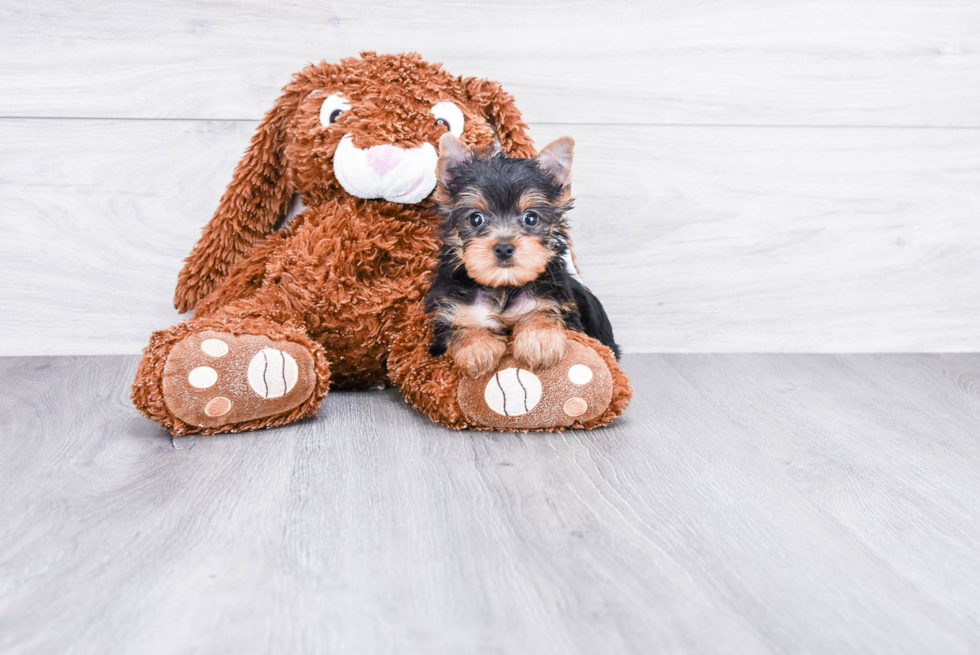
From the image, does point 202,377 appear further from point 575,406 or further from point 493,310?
point 575,406

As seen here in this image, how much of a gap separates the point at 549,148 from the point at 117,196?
3.59ft

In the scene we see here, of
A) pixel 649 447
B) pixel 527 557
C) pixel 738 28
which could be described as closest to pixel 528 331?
pixel 649 447

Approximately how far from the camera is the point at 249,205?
6.01ft

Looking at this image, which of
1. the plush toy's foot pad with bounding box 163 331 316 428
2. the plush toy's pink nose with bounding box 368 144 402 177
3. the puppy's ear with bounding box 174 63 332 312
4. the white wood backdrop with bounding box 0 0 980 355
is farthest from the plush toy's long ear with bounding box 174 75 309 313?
the plush toy's foot pad with bounding box 163 331 316 428

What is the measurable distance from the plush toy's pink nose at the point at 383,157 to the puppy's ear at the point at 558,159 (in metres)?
Answer: 0.32

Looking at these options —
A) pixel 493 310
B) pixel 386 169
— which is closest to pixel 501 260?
pixel 493 310

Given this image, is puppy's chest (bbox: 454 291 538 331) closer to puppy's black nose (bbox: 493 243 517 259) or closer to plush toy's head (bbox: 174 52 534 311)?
puppy's black nose (bbox: 493 243 517 259)

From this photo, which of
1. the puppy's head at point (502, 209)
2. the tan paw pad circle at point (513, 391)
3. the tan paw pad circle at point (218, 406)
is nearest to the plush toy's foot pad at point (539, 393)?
the tan paw pad circle at point (513, 391)

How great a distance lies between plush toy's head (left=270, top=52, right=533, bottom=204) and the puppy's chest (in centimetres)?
33

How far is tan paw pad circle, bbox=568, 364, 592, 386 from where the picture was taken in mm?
1470

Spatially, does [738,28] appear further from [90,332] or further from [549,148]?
[90,332]

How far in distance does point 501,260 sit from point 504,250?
0.02 meters

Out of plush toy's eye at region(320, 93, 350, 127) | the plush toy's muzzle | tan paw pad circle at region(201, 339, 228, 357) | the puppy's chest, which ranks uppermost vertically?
plush toy's eye at region(320, 93, 350, 127)

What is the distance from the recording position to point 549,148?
4.71 feet
